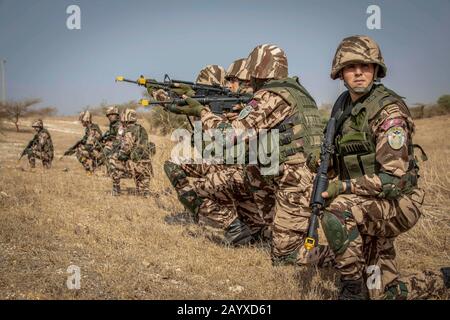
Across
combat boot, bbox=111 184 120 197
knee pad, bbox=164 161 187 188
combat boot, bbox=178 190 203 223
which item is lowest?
combat boot, bbox=111 184 120 197

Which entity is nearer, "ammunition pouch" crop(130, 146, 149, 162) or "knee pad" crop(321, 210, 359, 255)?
"knee pad" crop(321, 210, 359, 255)

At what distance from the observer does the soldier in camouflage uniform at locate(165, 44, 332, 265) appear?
14.2ft

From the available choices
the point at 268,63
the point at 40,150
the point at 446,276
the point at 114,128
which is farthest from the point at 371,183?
the point at 40,150

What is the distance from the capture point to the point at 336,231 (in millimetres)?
2973

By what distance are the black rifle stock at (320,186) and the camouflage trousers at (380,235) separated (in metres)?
0.13

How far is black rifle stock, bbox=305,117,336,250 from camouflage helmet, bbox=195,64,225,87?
12.6 feet

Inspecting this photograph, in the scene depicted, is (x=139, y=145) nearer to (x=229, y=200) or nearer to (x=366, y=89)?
(x=229, y=200)

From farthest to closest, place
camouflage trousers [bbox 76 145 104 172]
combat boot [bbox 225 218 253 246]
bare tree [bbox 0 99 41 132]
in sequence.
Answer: bare tree [bbox 0 99 41 132]
camouflage trousers [bbox 76 145 104 172]
combat boot [bbox 225 218 253 246]

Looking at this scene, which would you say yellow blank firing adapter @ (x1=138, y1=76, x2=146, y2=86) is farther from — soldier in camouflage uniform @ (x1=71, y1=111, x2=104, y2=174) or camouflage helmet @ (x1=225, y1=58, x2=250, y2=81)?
soldier in camouflage uniform @ (x1=71, y1=111, x2=104, y2=174)

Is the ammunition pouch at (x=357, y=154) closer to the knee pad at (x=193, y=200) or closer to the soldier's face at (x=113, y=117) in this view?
the knee pad at (x=193, y=200)

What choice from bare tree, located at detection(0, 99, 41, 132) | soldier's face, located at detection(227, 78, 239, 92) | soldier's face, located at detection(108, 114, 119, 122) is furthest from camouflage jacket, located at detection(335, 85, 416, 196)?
bare tree, located at detection(0, 99, 41, 132)

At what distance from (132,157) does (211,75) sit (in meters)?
Answer: 2.67

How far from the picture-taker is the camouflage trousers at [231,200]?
16.8 feet
